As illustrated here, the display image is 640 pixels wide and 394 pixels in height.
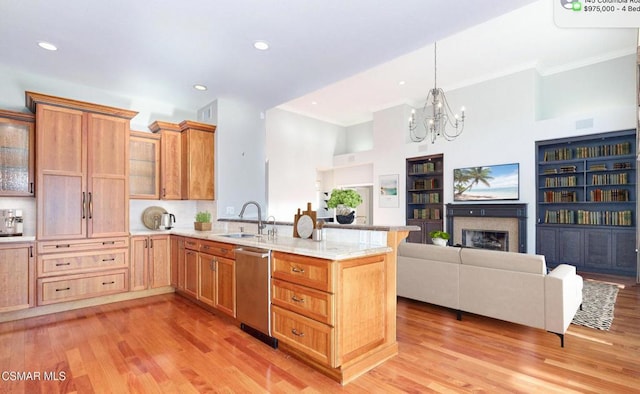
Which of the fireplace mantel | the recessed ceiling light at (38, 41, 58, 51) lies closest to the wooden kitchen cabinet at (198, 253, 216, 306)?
the recessed ceiling light at (38, 41, 58, 51)

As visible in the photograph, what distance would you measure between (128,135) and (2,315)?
2.35 meters

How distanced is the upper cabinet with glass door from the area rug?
6.26m

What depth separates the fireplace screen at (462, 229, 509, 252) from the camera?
20.5 ft

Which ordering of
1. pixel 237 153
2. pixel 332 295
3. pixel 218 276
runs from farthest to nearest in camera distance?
1. pixel 237 153
2. pixel 218 276
3. pixel 332 295

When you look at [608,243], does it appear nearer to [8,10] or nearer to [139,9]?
[139,9]

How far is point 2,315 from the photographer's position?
3.21 m

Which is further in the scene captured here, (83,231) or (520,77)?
(520,77)

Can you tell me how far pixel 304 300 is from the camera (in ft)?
7.27

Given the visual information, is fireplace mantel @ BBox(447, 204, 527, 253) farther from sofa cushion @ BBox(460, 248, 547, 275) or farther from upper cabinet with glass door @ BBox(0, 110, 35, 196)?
upper cabinet with glass door @ BBox(0, 110, 35, 196)

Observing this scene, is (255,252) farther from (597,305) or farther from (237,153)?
(597,305)

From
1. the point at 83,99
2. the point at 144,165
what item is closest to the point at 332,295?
the point at 144,165

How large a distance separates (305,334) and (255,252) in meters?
0.82

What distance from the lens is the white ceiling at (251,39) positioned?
2420 millimetres

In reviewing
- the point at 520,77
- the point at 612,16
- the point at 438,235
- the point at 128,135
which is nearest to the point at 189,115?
the point at 128,135
